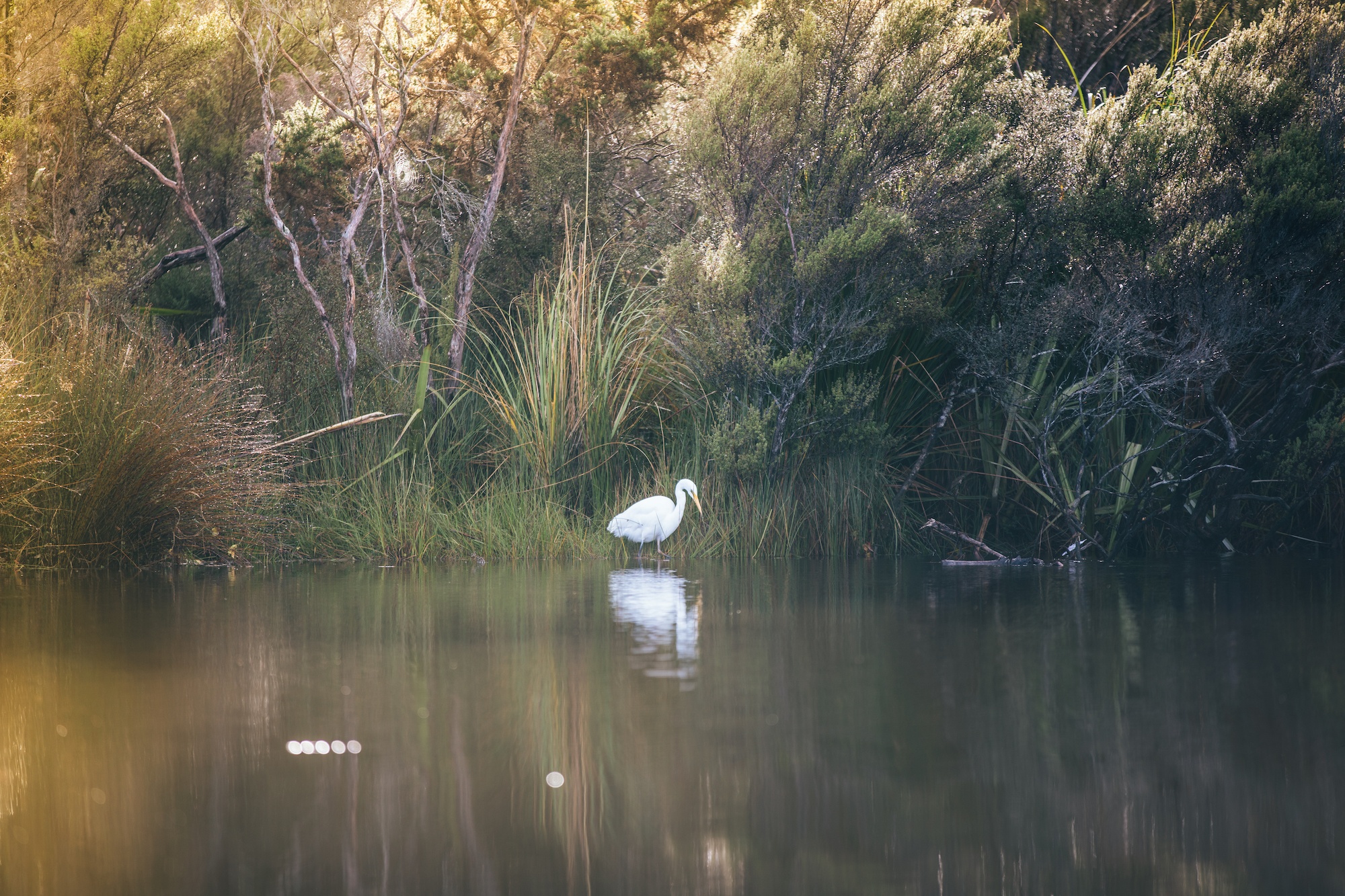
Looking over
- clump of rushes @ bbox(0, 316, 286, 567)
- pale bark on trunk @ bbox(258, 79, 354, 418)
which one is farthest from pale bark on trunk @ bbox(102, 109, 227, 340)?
clump of rushes @ bbox(0, 316, 286, 567)

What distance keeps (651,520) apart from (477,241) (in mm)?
3122

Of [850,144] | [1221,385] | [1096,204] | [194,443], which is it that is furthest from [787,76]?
[194,443]

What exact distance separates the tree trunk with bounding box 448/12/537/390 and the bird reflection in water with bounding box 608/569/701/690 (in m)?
2.99

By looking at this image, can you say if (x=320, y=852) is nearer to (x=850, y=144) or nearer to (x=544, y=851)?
(x=544, y=851)

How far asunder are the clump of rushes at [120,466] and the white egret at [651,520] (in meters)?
2.20

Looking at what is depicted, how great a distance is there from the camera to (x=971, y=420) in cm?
892

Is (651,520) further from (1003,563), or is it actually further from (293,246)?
(293,246)

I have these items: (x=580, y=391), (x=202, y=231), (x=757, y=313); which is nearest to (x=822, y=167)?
(x=757, y=313)

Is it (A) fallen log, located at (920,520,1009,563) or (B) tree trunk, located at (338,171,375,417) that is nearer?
(A) fallen log, located at (920,520,1009,563)

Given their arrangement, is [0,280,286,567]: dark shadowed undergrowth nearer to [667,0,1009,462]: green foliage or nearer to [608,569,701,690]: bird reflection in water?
[608,569,701,690]: bird reflection in water

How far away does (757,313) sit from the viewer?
830 cm

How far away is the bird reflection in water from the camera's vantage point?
13.4 feet

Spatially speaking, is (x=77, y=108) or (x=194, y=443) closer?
(x=194, y=443)

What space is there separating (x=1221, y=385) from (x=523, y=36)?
599 centimetres
